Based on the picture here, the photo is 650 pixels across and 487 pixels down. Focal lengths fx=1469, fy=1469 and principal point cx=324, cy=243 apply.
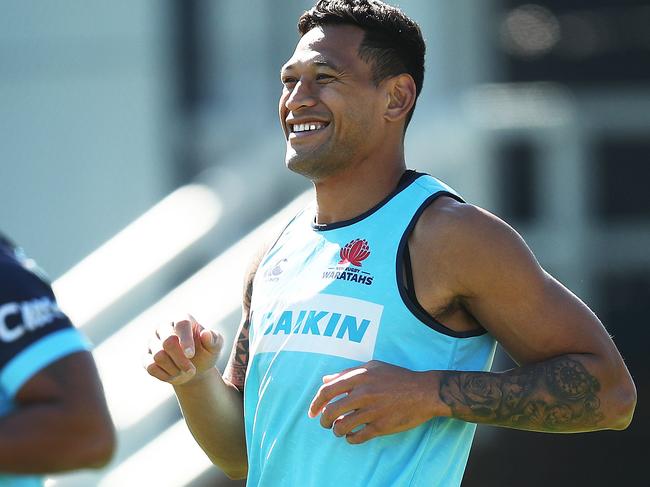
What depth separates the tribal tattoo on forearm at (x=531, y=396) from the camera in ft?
11.8

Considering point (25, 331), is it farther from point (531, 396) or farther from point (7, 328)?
point (531, 396)

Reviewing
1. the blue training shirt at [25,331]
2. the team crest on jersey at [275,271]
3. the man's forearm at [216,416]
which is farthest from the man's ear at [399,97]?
the blue training shirt at [25,331]

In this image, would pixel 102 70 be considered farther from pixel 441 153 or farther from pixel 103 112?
pixel 441 153

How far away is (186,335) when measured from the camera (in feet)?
12.8

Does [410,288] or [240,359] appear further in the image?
[240,359]

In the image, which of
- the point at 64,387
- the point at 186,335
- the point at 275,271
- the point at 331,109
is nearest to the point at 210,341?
the point at 186,335

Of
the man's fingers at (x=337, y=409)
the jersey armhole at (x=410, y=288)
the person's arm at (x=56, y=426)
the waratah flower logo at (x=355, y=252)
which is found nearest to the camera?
the person's arm at (x=56, y=426)

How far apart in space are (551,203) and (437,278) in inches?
234

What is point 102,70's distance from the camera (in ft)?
37.3

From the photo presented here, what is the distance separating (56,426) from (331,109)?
1.49 meters

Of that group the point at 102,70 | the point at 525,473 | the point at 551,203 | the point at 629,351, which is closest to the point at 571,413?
the point at 525,473

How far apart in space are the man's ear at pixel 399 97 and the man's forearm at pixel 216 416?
88 cm

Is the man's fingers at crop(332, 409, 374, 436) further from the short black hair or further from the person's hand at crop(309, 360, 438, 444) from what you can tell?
the short black hair

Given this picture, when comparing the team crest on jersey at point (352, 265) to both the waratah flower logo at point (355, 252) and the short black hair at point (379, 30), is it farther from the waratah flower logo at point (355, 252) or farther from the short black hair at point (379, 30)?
the short black hair at point (379, 30)
